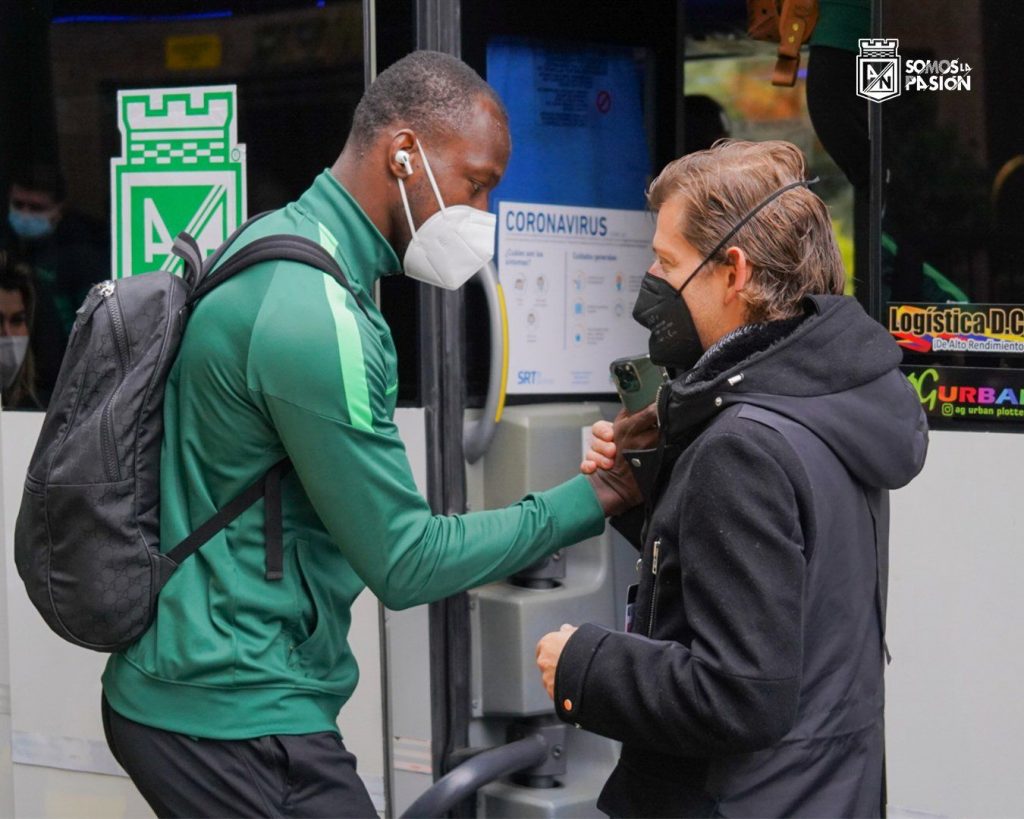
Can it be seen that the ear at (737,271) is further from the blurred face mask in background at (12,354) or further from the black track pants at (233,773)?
the blurred face mask in background at (12,354)

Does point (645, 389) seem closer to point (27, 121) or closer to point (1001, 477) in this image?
point (1001, 477)

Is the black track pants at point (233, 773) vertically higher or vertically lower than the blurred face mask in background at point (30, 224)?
lower

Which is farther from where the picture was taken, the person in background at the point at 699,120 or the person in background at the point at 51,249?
the person in background at the point at 699,120

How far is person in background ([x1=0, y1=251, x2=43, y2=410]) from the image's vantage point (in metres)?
3.16

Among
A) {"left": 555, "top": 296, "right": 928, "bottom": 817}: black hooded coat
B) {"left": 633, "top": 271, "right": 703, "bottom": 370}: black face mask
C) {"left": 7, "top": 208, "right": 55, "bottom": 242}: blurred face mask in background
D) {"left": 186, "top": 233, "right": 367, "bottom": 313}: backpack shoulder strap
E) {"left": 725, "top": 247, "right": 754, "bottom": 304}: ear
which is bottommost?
{"left": 555, "top": 296, "right": 928, "bottom": 817}: black hooded coat

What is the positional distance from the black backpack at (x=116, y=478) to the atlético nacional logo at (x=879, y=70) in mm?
1071

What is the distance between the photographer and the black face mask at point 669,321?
1.86 metres

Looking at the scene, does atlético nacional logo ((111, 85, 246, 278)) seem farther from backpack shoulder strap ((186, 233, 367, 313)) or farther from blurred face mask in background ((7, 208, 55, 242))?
backpack shoulder strap ((186, 233, 367, 313))

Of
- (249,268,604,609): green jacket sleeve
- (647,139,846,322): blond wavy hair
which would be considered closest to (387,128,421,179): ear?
(249,268,604,609): green jacket sleeve

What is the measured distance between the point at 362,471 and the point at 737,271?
611 mm

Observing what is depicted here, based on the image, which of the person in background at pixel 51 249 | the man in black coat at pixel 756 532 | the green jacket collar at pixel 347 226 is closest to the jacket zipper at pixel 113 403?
the green jacket collar at pixel 347 226

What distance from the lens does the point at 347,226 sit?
224 centimetres

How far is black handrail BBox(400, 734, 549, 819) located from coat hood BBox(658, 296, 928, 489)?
39.0 inches

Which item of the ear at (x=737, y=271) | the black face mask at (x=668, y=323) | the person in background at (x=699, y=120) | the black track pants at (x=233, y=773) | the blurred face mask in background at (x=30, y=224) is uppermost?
the person in background at (x=699, y=120)
